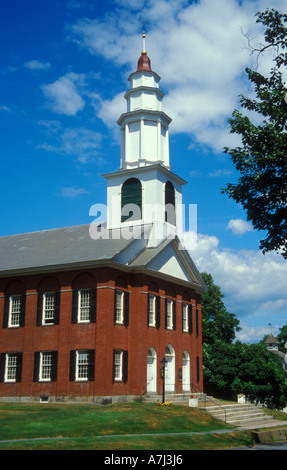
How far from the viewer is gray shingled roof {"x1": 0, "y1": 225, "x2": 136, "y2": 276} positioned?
3375 cm

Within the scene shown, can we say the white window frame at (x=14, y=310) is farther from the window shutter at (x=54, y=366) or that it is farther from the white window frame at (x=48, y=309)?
the window shutter at (x=54, y=366)

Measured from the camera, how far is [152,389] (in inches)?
1348

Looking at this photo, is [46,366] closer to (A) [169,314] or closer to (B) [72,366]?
(B) [72,366]

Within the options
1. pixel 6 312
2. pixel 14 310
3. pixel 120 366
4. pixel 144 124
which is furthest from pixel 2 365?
pixel 144 124

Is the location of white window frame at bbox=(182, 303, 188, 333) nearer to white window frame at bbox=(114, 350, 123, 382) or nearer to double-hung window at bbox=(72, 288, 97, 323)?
white window frame at bbox=(114, 350, 123, 382)

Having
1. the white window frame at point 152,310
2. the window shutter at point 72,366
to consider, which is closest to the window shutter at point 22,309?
the window shutter at point 72,366

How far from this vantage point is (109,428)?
22125 millimetres

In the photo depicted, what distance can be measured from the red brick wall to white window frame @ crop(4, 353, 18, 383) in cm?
42

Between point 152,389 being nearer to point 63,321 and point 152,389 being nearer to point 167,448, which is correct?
point 63,321

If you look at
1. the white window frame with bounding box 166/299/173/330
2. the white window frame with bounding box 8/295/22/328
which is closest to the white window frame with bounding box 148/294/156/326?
the white window frame with bounding box 166/299/173/330

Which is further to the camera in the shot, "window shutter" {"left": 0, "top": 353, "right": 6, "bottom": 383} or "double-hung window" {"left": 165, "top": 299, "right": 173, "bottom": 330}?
"double-hung window" {"left": 165, "top": 299, "right": 173, "bottom": 330}

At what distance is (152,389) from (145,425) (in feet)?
35.0

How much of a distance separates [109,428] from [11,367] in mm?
14452

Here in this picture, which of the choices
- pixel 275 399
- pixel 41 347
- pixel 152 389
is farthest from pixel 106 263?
pixel 275 399
